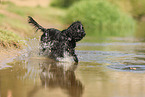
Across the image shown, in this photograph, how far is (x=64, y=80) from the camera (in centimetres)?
583

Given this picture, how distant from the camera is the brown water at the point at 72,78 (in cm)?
485

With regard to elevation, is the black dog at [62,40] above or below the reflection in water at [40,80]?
above

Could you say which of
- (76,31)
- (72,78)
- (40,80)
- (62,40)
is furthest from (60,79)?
(62,40)

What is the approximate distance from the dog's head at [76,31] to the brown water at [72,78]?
0.69 meters

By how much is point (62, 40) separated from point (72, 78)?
2.67 meters

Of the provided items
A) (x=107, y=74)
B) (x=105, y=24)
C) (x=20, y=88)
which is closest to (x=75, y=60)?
(x=107, y=74)

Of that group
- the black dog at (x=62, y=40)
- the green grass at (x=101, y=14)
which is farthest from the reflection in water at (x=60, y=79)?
the green grass at (x=101, y=14)

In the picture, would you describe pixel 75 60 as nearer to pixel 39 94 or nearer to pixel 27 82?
pixel 27 82

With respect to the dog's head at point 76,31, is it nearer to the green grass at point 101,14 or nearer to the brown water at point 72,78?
the brown water at point 72,78

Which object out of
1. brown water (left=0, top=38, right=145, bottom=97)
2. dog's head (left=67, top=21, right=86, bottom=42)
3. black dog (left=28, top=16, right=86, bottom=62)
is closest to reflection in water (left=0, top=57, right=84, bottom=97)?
brown water (left=0, top=38, right=145, bottom=97)

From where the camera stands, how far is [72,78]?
19.8 ft

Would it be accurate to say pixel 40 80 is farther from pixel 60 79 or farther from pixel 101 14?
pixel 101 14

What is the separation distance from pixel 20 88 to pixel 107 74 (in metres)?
2.03

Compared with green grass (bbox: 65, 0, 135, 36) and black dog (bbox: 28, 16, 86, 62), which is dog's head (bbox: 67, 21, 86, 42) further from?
green grass (bbox: 65, 0, 135, 36)
